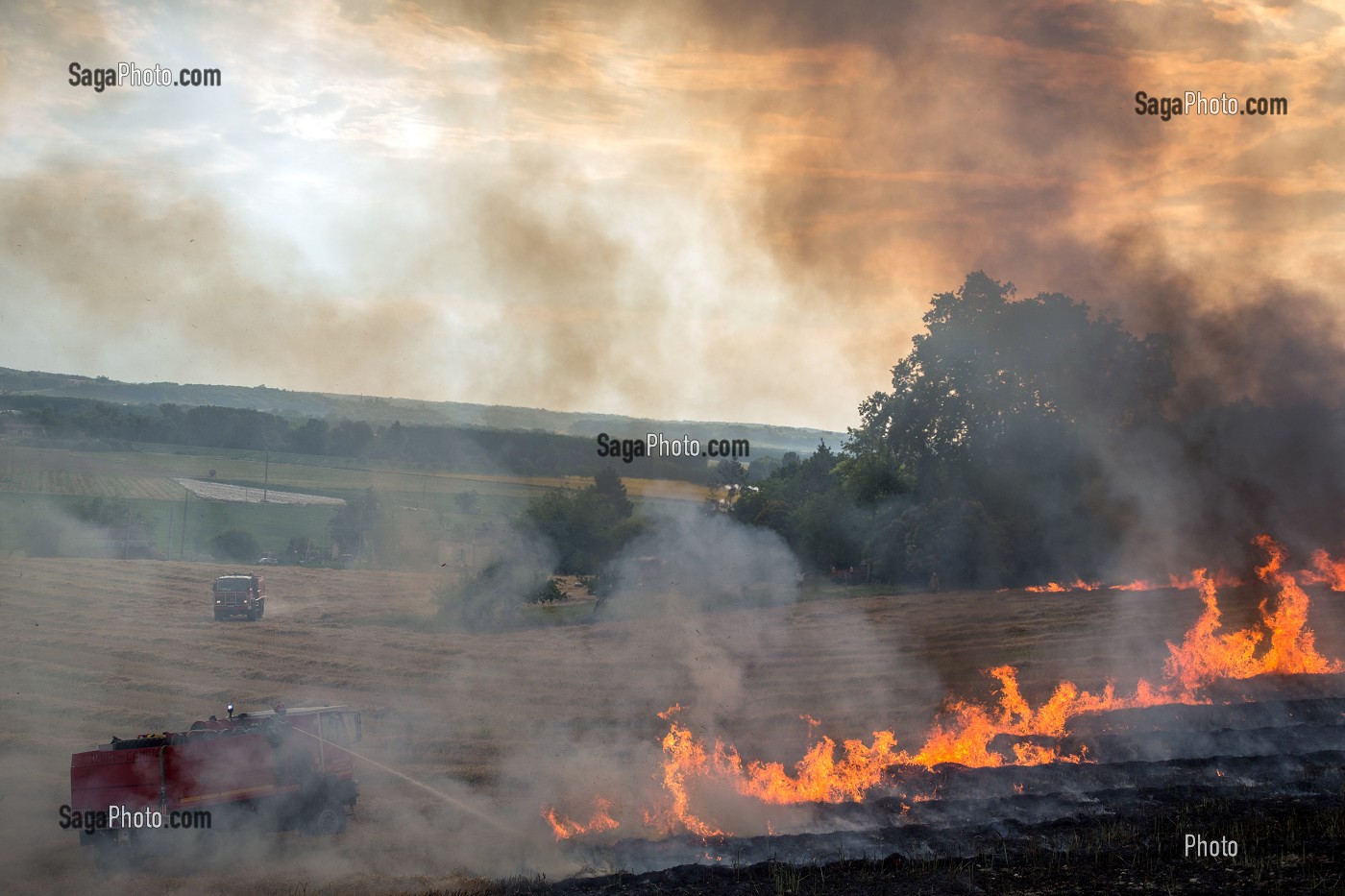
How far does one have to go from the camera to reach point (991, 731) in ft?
82.5

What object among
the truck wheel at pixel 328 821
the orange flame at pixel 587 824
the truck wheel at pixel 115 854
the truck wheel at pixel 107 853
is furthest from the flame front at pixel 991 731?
the truck wheel at pixel 107 853

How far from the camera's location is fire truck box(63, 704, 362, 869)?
1678cm

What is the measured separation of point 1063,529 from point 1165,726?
2222 cm

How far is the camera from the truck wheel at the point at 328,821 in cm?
1866

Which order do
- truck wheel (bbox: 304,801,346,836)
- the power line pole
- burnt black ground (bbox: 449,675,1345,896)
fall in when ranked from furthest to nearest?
the power line pole
truck wheel (bbox: 304,801,346,836)
burnt black ground (bbox: 449,675,1345,896)

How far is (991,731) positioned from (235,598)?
105ft

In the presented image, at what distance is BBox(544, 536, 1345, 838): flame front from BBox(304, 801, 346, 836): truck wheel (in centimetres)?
391

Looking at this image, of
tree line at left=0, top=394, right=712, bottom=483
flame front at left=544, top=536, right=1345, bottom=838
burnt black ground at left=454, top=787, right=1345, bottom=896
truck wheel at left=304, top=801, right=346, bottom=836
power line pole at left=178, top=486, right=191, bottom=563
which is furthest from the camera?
tree line at left=0, top=394, right=712, bottom=483

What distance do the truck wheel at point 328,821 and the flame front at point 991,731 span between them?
3907 mm

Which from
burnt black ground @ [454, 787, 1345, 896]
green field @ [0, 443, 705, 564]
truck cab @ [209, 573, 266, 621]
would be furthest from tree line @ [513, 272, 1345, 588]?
burnt black ground @ [454, 787, 1345, 896]

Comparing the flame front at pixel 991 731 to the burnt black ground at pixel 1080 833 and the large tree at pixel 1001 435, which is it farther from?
the large tree at pixel 1001 435

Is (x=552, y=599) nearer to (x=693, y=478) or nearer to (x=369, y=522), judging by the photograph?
(x=693, y=478)

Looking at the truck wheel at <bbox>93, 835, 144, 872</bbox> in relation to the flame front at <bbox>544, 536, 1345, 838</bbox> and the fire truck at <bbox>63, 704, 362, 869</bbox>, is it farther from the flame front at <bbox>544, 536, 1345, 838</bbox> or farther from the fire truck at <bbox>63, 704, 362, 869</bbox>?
the flame front at <bbox>544, 536, 1345, 838</bbox>

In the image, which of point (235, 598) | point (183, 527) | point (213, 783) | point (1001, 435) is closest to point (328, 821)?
point (213, 783)
